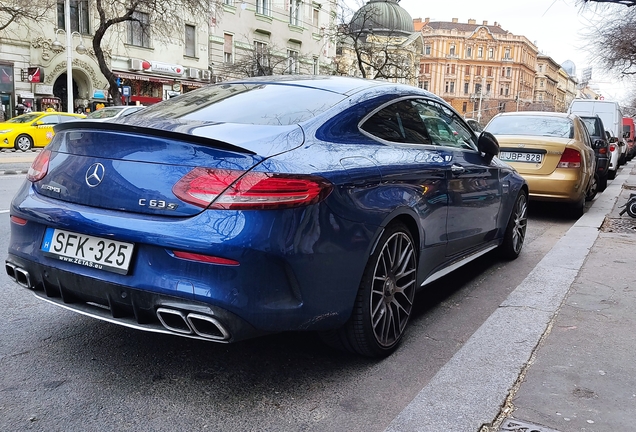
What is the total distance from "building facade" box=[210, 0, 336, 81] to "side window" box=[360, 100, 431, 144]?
33.8m

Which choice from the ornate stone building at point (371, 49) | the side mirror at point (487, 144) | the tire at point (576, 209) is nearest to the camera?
the side mirror at point (487, 144)

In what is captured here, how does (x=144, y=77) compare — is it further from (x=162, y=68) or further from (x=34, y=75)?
(x=34, y=75)

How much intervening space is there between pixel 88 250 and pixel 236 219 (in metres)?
0.75

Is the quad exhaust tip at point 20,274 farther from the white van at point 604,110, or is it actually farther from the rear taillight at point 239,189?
the white van at point 604,110

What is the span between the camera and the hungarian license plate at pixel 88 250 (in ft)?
8.82

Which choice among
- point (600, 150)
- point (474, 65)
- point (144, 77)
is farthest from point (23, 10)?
point (474, 65)

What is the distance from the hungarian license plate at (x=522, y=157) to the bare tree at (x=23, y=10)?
21.4m

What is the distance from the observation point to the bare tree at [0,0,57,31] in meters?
23.6

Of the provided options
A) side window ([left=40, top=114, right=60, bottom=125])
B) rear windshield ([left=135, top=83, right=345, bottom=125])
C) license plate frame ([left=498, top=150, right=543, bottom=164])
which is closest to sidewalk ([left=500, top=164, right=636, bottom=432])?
rear windshield ([left=135, top=83, right=345, bottom=125])

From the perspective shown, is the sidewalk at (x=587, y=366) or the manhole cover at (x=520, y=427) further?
the sidewalk at (x=587, y=366)

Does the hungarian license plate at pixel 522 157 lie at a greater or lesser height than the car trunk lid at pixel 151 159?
lesser

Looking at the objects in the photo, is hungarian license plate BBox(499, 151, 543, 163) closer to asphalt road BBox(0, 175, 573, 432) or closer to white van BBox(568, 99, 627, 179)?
asphalt road BBox(0, 175, 573, 432)

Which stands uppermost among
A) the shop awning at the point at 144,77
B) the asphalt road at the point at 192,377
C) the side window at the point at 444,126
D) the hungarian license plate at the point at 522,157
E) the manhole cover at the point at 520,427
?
the shop awning at the point at 144,77

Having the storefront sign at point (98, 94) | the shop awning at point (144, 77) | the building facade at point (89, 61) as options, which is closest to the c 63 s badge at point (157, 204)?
the building facade at point (89, 61)
